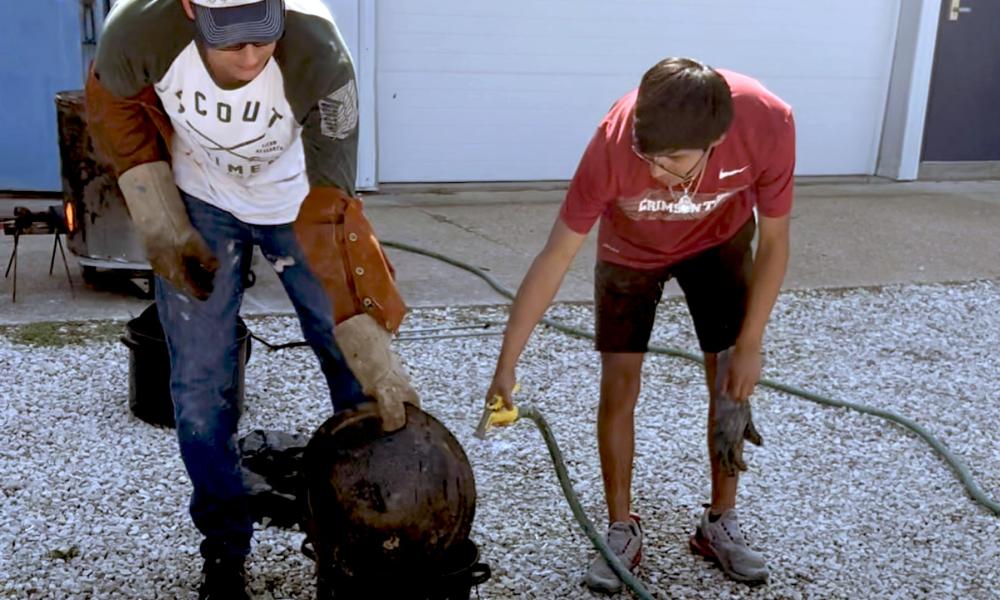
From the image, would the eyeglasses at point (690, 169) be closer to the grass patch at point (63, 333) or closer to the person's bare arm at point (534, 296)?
the person's bare arm at point (534, 296)

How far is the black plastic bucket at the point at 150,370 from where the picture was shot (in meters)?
3.64

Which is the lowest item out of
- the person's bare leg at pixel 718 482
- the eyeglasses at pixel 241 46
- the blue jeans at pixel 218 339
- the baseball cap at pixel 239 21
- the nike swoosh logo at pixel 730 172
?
Answer: the person's bare leg at pixel 718 482

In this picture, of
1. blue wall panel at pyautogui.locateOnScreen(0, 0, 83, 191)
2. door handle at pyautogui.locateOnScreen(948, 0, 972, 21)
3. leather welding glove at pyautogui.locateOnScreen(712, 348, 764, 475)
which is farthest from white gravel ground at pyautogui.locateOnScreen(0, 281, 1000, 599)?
door handle at pyautogui.locateOnScreen(948, 0, 972, 21)

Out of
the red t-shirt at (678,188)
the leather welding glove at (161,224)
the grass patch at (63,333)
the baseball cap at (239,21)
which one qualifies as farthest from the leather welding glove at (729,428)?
the grass patch at (63,333)

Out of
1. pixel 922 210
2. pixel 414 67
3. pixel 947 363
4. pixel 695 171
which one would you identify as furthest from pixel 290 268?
pixel 922 210

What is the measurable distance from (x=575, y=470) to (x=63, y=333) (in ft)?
7.72

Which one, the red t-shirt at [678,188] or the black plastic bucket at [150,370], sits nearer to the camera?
the red t-shirt at [678,188]

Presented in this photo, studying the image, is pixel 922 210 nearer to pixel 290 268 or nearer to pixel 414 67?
pixel 414 67

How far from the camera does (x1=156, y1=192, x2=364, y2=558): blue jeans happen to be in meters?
2.53

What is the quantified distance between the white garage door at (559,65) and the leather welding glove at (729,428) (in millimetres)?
5294

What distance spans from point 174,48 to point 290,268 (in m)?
0.58

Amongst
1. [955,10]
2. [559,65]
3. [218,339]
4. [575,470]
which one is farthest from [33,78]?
[955,10]

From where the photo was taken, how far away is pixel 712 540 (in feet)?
10.0

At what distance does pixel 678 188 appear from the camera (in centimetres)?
266
